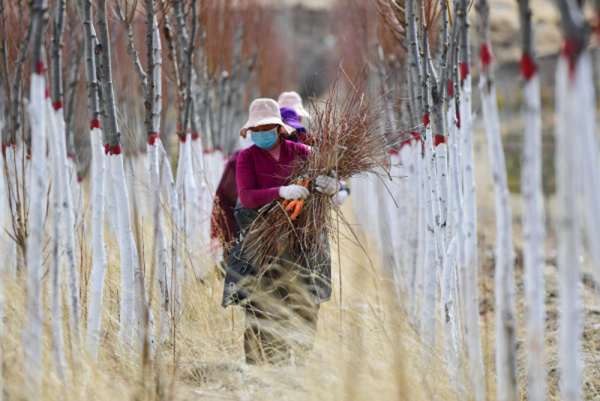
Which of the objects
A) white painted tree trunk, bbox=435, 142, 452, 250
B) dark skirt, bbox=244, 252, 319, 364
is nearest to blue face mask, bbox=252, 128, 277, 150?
dark skirt, bbox=244, 252, 319, 364

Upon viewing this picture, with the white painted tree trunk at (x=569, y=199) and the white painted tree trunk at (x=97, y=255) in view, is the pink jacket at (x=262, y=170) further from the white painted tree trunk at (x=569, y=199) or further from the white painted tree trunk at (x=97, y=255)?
the white painted tree trunk at (x=569, y=199)

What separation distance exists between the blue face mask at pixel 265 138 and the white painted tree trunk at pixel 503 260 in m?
1.53

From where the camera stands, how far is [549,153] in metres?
16.2

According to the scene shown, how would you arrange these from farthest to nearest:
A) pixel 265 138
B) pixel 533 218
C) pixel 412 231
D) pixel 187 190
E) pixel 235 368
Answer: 1. pixel 187 190
2. pixel 412 231
3. pixel 265 138
4. pixel 235 368
5. pixel 533 218

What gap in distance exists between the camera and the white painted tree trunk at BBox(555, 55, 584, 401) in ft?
4.59

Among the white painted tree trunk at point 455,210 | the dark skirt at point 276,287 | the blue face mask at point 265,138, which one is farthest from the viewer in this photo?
the blue face mask at point 265,138

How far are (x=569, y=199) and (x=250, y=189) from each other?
6.11 ft

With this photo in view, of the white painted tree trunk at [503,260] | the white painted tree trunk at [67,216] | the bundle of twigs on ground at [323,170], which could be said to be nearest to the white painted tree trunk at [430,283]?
the bundle of twigs on ground at [323,170]

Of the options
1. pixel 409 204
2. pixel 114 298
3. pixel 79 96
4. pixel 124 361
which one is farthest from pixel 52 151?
pixel 79 96

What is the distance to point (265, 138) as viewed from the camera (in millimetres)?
3109

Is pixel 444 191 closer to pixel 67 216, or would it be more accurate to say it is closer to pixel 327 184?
pixel 327 184

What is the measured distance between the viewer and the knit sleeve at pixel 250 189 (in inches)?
117

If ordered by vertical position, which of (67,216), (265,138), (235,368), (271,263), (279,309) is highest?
(265,138)

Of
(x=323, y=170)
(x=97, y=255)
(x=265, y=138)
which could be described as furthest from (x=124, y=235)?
(x=323, y=170)
